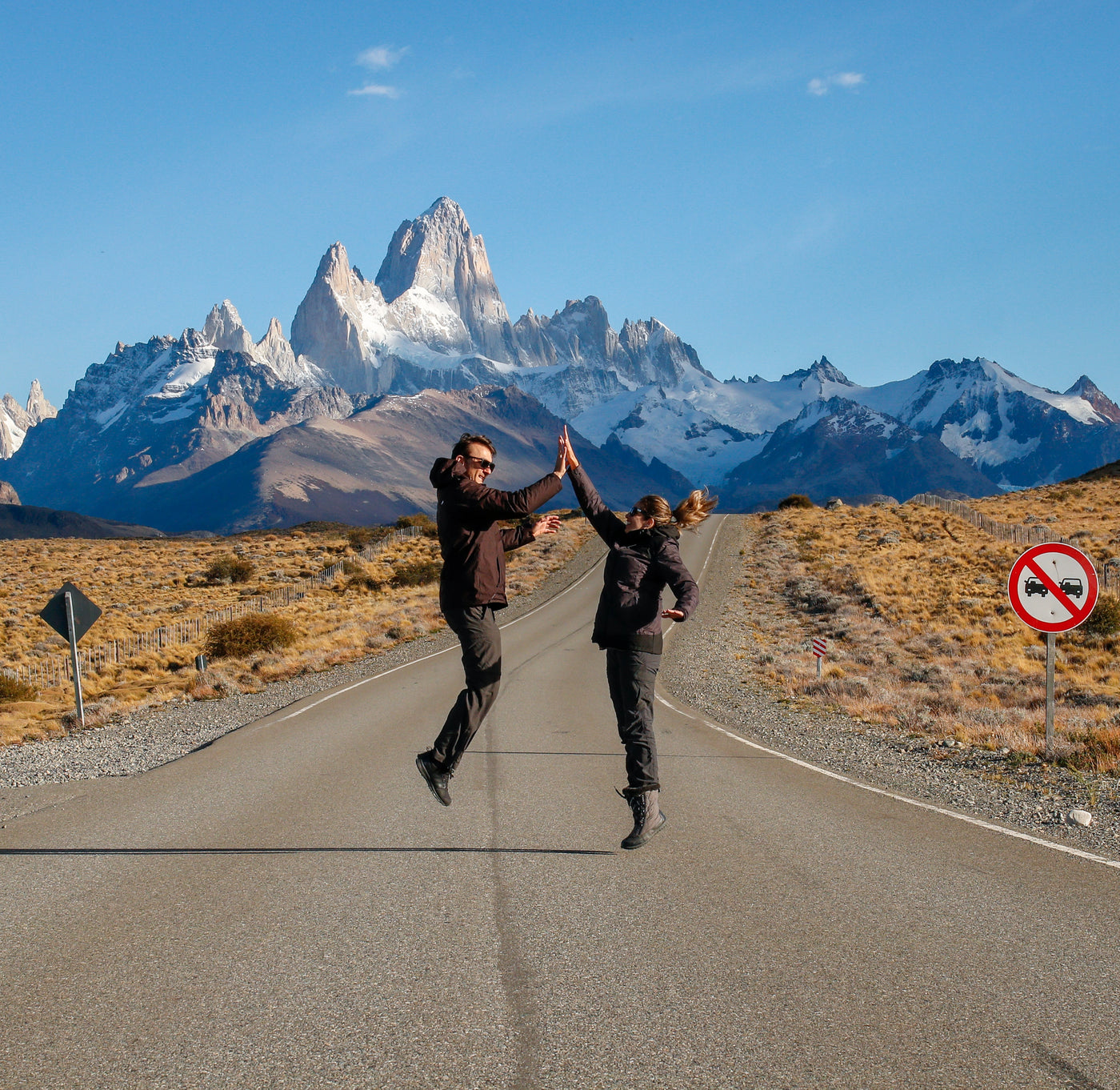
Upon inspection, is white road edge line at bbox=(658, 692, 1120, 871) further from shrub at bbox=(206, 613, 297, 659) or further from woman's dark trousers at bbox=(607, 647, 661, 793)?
shrub at bbox=(206, 613, 297, 659)

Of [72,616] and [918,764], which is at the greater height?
[72,616]

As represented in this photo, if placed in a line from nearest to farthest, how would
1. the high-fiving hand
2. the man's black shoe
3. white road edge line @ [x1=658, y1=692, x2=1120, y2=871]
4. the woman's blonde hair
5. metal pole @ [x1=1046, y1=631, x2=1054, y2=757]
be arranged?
the high-fiving hand < white road edge line @ [x1=658, y1=692, x2=1120, y2=871] < the woman's blonde hair < the man's black shoe < metal pole @ [x1=1046, y1=631, x2=1054, y2=757]

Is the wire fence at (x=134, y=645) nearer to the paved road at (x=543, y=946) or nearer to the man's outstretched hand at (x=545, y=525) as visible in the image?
the paved road at (x=543, y=946)

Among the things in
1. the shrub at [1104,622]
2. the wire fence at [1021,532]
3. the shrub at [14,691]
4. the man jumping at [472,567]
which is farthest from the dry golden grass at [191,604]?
the wire fence at [1021,532]

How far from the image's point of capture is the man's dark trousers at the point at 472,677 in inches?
247

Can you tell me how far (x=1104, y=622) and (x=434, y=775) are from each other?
25011mm

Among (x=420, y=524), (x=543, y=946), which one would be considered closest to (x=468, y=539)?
(x=543, y=946)

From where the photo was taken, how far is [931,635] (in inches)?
1040

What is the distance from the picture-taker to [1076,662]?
73.3 feet

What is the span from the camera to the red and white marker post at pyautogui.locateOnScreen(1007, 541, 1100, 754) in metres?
9.90

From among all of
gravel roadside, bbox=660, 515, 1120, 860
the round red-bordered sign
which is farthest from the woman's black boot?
the round red-bordered sign

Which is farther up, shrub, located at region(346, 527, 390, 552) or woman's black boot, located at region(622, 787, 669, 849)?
shrub, located at region(346, 527, 390, 552)

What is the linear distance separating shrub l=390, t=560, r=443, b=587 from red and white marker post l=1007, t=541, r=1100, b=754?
36.0 meters

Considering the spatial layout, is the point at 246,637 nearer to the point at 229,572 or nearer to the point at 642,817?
the point at 642,817
